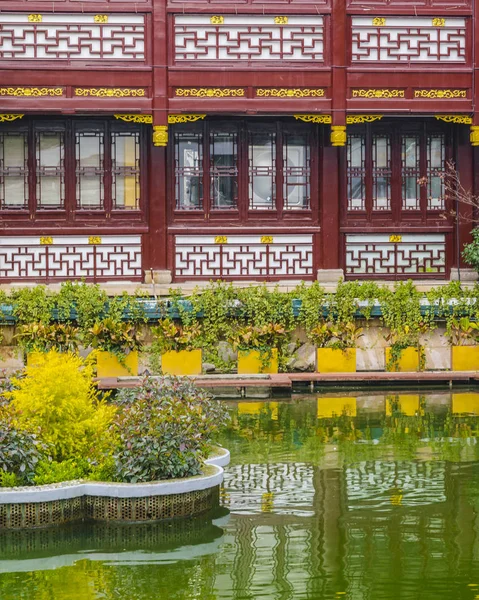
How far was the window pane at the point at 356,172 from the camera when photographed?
2458cm

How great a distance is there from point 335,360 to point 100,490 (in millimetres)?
9603

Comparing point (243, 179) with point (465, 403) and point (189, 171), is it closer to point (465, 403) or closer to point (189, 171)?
point (189, 171)

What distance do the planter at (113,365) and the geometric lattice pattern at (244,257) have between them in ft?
12.1

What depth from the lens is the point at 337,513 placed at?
1206cm

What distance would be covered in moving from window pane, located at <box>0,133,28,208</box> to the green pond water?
32.4 feet

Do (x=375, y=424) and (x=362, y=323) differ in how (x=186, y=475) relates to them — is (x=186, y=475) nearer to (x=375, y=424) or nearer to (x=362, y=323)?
(x=375, y=424)

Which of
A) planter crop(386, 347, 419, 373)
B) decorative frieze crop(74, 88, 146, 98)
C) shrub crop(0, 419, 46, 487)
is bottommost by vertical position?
shrub crop(0, 419, 46, 487)

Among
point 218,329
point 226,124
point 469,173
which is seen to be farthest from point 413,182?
point 218,329

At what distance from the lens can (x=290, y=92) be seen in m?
23.0

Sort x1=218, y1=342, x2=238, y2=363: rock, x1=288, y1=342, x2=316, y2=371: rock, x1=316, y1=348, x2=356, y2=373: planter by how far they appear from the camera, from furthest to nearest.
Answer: x1=288, y1=342, x2=316, y2=371: rock, x1=218, y1=342, x2=238, y2=363: rock, x1=316, y1=348, x2=356, y2=373: planter

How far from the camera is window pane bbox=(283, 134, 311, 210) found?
24.2 meters

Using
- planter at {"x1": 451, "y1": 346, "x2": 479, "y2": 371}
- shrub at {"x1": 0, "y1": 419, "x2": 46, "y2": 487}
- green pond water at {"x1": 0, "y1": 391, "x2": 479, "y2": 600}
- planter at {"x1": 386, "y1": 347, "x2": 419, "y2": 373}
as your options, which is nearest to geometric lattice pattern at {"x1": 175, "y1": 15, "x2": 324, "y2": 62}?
planter at {"x1": 386, "y1": 347, "x2": 419, "y2": 373}

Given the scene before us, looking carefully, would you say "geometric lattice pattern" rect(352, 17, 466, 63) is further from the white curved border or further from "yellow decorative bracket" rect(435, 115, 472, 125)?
the white curved border

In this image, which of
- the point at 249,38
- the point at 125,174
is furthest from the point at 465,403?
the point at 125,174
